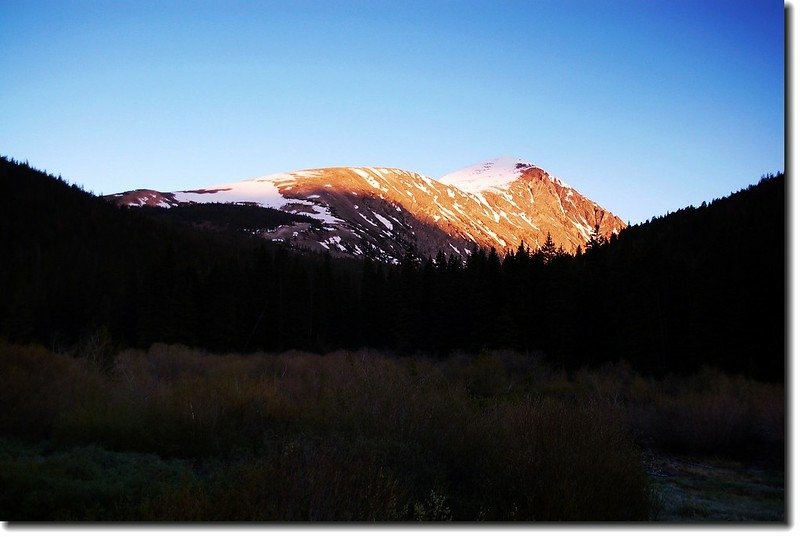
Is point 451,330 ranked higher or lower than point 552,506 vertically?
lower

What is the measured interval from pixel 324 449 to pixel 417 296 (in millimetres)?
42569

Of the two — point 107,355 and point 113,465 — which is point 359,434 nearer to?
point 113,465

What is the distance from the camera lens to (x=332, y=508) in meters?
5.61

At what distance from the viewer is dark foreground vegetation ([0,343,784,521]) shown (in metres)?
6.02

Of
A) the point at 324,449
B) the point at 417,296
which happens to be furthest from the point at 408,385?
the point at 417,296

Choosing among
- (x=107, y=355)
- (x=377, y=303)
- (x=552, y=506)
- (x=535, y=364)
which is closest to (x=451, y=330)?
(x=377, y=303)

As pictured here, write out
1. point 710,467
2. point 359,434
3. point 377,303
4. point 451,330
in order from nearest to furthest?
point 359,434
point 710,467
point 451,330
point 377,303

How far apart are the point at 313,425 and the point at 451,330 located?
123 feet

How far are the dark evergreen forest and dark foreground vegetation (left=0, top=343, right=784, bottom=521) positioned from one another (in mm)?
8586

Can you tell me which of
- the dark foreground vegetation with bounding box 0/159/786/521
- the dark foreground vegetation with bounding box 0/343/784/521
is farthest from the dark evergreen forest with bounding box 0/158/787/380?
the dark foreground vegetation with bounding box 0/343/784/521

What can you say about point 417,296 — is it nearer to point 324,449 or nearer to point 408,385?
point 408,385

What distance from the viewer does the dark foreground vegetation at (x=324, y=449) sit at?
19.7ft

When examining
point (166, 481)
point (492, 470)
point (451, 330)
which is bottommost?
point (451, 330)

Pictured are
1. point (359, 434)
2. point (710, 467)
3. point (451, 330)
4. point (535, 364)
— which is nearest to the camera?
point (359, 434)
